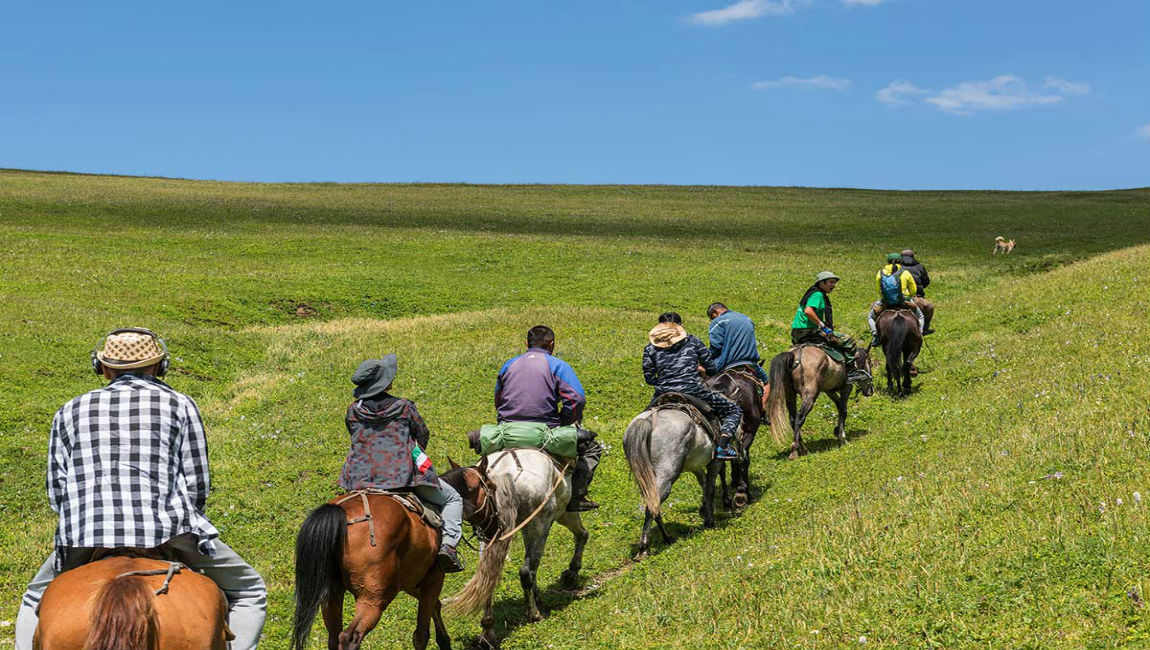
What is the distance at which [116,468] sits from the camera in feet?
22.2

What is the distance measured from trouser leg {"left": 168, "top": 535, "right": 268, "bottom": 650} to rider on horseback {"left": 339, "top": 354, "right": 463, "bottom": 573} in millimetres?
2557

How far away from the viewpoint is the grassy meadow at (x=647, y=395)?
851cm

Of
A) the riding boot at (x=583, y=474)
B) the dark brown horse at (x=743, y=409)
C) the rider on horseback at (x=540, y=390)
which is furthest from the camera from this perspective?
the dark brown horse at (x=743, y=409)

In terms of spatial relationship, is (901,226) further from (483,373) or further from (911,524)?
(911,524)

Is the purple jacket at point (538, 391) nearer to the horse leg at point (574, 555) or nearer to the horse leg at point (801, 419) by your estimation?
the horse leg at point (574, 555)

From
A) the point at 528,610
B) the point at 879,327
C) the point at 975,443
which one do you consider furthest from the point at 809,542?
the point at 879,327

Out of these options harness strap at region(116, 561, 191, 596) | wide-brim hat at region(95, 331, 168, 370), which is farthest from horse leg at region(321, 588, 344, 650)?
wide-brim hat at region(95, 331, 168, 370)

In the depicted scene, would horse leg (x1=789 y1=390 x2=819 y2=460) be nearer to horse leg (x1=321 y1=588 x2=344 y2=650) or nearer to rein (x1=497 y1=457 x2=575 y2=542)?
rein (x1=497 y1=457 x2=575 y2=542)

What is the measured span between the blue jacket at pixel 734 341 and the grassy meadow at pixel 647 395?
2341 mm

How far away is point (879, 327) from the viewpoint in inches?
915

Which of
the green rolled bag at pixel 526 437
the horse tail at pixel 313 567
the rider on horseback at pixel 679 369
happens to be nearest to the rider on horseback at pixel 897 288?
the rider on horseback at pixel 679 369

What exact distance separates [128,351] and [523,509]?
601cm

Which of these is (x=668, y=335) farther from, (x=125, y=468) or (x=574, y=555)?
(x=125, y=468)

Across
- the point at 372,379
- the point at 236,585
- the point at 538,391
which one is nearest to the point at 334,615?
the point at 372,379
